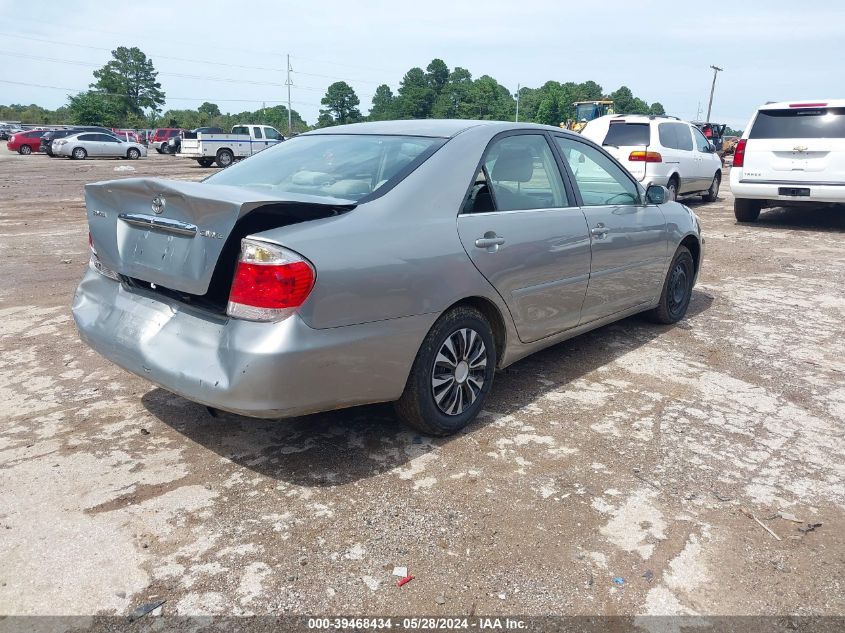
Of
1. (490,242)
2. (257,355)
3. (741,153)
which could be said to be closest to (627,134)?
(741,153)

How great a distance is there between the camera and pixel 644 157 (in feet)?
40.0

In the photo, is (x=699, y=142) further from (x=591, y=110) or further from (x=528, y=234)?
(x=591, y=110)

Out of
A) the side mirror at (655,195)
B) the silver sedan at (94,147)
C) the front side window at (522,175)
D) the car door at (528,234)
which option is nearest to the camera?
the car door at (528,234)

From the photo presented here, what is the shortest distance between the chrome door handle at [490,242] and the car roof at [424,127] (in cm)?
60

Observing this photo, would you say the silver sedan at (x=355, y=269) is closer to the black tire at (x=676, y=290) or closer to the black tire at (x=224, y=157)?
the black tire at (x=676, y=290)

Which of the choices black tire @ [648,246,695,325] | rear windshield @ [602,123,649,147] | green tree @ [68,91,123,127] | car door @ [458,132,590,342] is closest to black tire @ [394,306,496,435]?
car door @ [458,132,590,342]

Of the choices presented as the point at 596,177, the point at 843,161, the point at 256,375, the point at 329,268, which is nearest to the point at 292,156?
the point at 329,268

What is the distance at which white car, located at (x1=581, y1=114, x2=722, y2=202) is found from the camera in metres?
12.2

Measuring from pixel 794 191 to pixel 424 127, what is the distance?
911 centimetres

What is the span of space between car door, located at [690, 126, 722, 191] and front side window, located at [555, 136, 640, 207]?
32.9 ft

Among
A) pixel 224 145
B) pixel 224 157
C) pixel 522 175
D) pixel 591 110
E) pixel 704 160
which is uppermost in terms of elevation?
pixel 591 110

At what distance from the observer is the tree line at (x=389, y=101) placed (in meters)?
97.9

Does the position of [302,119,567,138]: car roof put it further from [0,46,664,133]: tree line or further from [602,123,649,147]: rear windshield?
[0,46,664,133]: tree line

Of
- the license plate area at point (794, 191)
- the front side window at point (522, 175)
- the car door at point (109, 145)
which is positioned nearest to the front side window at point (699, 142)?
the license plate area at point (794, 191)
